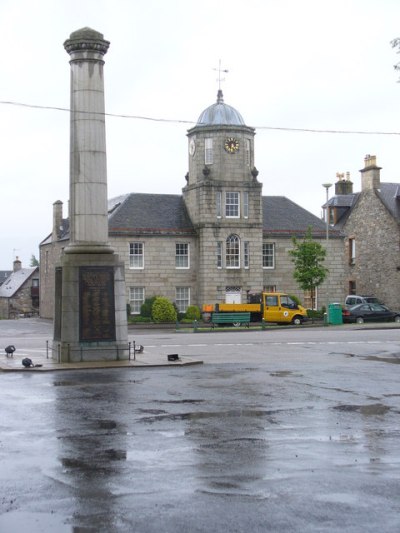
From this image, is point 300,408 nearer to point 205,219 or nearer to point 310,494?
point 310,494

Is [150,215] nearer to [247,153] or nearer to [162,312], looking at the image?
[247,153]

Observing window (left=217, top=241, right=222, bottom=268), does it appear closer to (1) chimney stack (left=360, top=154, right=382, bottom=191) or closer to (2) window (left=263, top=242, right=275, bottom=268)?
(2) window (left=263, top=242, right=275, bottom=268)

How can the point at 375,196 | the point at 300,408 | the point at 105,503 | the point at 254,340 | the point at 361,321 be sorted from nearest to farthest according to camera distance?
the point at 105,503, the point at 300,408, the point at 254,340, the point at 361,321, the point at 375,196

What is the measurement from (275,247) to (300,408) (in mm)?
45264

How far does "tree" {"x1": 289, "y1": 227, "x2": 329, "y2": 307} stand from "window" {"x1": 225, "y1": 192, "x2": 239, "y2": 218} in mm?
4625

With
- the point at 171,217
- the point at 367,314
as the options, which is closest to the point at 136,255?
the point at 171,217

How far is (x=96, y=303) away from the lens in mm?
22766

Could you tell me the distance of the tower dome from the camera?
57.2 m

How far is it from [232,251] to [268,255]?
3.43 meters

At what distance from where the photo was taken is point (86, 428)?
12.7 meters

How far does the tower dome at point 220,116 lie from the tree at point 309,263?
935cm

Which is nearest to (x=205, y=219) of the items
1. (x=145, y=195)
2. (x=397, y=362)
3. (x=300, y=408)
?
(x=145, y=195)

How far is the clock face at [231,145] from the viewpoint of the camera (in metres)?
56.5

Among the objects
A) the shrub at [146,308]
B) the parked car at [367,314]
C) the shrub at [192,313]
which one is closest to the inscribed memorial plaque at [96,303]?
the shrub at [146,308]
